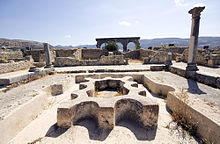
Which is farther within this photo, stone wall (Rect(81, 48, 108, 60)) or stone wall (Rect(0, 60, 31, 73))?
stone wall (Rect(81, 48, 108, 60))

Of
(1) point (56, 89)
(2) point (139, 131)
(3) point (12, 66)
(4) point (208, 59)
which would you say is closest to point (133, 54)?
(4) point (208, 59)

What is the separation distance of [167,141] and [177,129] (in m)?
0.71

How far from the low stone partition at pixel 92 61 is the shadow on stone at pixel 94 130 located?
1067 cm

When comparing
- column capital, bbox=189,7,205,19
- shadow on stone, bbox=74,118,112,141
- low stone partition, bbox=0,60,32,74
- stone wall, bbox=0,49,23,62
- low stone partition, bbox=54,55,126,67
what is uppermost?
column capital, bbox=189,7,205,19

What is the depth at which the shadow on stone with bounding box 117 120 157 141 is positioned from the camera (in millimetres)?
3318

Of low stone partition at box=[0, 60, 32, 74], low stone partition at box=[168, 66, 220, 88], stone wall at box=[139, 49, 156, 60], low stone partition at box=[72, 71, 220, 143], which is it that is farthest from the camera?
stone wall at box=[139, 49, 156, 60]

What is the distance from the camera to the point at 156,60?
14.9 meters

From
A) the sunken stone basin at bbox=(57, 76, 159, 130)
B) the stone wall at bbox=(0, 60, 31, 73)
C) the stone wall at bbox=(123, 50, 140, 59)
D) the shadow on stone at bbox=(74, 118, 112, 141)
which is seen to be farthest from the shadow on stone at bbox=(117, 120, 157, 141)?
the stone wall at bbox=(123, 50, 140, 59)

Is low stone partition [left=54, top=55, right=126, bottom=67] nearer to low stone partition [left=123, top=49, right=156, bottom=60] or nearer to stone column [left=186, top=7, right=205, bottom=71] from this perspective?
stone column [left=186, top=7, right=205, bottom=71]

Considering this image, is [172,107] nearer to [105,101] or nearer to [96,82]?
[105,101]

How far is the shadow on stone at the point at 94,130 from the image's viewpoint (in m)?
3.34

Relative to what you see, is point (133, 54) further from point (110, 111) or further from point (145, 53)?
point (110, 111)

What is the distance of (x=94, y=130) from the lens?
364 centimetres

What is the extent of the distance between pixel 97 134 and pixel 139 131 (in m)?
1.37
